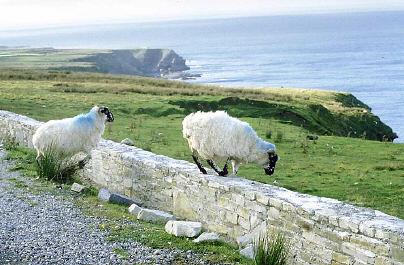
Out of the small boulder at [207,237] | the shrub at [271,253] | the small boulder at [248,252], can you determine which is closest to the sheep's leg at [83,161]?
the small boulder at [207,237]

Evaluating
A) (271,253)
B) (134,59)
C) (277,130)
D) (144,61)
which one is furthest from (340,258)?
(144,61)

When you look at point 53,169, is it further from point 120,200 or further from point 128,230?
point 128,230

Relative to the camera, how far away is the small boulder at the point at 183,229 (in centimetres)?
1036

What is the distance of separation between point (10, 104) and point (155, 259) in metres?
24.0

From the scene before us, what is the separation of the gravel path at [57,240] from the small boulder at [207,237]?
55cm

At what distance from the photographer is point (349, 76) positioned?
4557 inches

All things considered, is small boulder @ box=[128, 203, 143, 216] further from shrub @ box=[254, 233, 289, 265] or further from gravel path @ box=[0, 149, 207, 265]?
shrub @ box=[254, 233, 289, 265]

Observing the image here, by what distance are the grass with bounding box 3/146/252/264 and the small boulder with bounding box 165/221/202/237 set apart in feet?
0.40

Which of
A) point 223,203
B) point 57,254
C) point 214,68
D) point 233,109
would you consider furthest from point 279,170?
point 214,68

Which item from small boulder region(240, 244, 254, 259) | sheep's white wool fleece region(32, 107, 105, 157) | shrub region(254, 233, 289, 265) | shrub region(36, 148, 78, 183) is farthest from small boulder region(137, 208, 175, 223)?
sheep's white wool fleece region(32, 107, 105, 157)

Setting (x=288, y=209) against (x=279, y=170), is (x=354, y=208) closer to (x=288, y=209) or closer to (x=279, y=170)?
(x=288, y=209)

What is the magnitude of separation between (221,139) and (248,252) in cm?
285

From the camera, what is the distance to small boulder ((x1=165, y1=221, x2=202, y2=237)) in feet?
34.0

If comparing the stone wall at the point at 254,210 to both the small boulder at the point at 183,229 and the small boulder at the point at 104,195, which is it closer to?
Result: the small boulder at the point at 183,229
